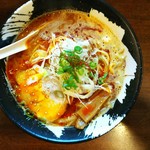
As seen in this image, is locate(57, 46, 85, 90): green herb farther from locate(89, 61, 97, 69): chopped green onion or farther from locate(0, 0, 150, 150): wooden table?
locate(0, 0, 150, 150): wooden table

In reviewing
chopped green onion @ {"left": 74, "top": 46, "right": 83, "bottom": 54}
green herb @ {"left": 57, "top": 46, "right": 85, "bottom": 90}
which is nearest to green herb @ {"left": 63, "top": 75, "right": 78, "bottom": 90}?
green herb @ {"left": 57, "top": 46, "right": 85, "bottom": 90}

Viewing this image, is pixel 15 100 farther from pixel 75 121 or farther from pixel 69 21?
pixel 69 21

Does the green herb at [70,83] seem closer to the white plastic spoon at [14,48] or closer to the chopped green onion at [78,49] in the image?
the chopped green onion at [78,49]

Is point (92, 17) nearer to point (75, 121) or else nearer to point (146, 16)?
point (146, 16)

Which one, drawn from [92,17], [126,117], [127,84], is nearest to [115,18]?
[92,17]

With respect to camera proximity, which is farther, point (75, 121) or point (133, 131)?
point (133, 131)

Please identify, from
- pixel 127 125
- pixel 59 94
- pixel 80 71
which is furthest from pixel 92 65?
pixel 127 125

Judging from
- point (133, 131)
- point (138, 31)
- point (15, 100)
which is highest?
point (138, 31)

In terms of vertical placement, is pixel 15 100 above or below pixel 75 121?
above
